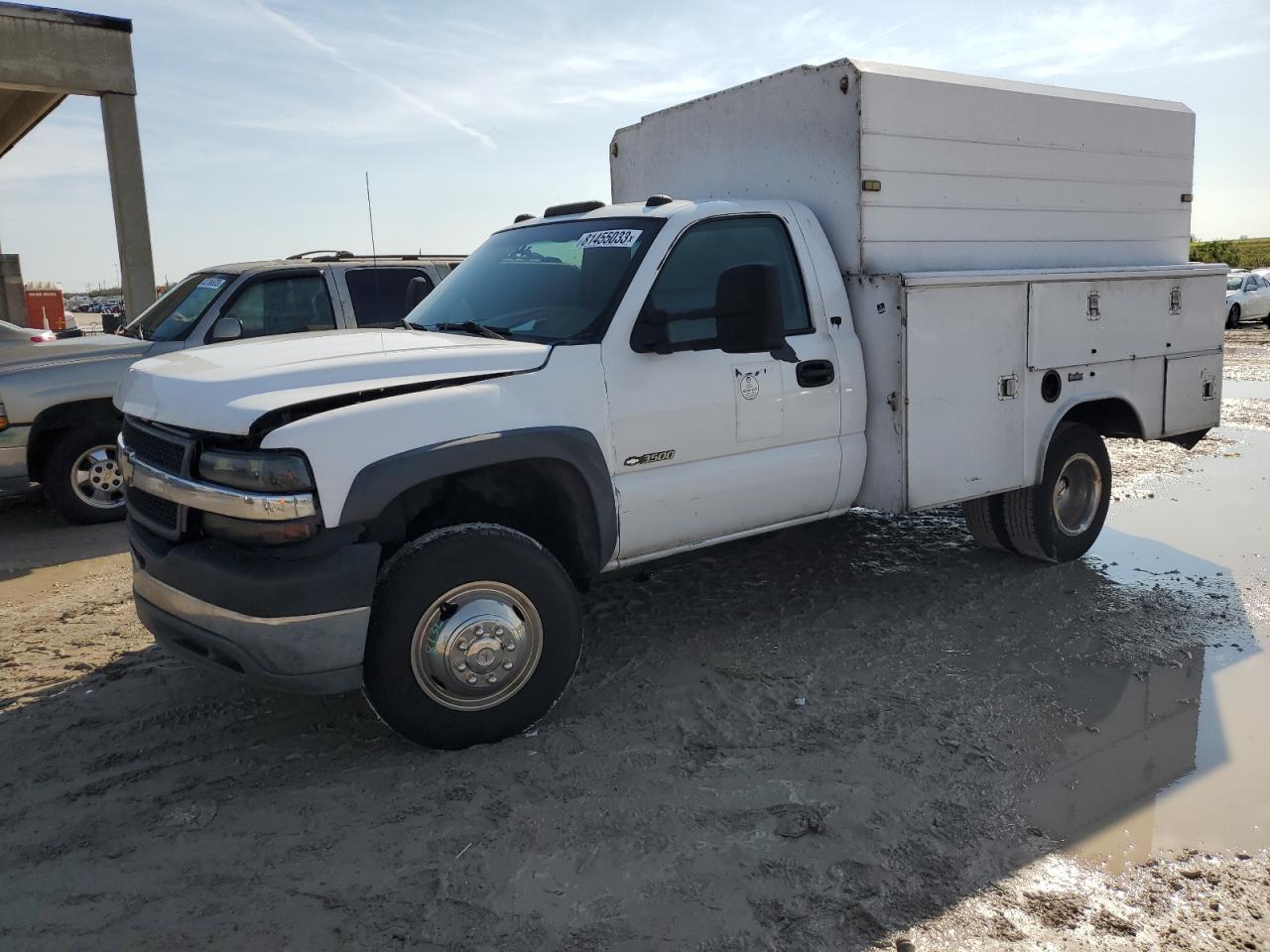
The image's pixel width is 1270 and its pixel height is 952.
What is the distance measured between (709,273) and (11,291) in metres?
20.8

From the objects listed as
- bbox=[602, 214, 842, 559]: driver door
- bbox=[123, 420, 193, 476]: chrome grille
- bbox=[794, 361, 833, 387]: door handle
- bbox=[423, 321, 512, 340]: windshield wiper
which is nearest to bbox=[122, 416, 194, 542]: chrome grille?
bbox=[123, 420, 193, 476]: chrome grille

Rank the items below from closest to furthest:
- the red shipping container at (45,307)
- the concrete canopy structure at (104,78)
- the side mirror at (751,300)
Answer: the side mirror at (751,300), the concrete canopy structure at (104,78), the red shipping container at (45,307)

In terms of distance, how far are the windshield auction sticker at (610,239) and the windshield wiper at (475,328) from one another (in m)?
0.57

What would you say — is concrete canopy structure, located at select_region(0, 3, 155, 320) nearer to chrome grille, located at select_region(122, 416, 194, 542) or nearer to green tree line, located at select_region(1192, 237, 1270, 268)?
chrome grille, located at select_region(122, 416, 194, 542)

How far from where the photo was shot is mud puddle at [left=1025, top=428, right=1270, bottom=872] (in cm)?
332

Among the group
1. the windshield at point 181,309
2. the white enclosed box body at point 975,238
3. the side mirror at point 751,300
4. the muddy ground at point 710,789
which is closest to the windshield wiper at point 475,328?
the side mirror at point 751,300

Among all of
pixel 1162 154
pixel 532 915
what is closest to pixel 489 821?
pixel 532 915

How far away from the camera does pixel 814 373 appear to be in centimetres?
466

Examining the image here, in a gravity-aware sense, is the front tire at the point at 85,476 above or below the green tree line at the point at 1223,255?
below

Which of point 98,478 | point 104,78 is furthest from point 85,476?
point 104,78

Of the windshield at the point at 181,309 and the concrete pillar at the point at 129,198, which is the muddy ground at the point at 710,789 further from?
the concrete pillar at the point at 129,198

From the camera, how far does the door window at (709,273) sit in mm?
4320

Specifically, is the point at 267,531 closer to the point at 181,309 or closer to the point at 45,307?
Result: the point at 181,309

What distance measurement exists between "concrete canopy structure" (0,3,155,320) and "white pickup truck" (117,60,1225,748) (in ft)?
33.2
